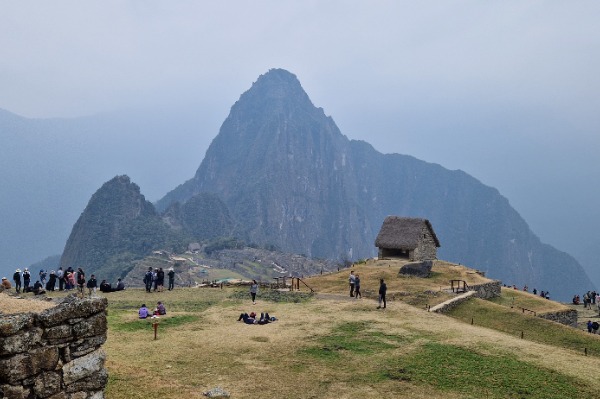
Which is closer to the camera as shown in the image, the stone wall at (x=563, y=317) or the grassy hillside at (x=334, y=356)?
the grassy hillside at (x=334, y=356)

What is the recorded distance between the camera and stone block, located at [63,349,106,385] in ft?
31.0

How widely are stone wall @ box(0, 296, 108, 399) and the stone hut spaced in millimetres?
49459

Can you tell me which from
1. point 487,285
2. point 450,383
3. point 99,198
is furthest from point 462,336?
point 99,198

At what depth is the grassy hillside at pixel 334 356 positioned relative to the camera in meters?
16.3

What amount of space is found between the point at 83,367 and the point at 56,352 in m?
0.75

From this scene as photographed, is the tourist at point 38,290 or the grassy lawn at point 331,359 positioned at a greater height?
the tourist at point 38,290

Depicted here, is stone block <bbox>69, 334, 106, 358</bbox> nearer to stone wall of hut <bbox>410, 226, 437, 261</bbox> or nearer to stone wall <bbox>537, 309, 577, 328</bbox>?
stone wall <bbox>537, 309, 577, 328</bbox>

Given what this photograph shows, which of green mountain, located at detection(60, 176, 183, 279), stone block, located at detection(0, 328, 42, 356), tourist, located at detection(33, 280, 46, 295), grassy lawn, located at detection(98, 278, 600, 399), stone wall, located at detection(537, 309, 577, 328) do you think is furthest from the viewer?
green mountain, located at detection(60, 176, 183, 279)

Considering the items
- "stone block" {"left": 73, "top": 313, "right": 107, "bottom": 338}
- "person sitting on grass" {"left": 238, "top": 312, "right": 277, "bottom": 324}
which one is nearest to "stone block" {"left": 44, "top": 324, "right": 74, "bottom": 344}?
"stone block" {"left": 73, "top": 313, "right": 107, "bottom": 338}

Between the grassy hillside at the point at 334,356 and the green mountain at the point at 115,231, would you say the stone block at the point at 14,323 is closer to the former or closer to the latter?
the grassy hillside at the point at 334,356

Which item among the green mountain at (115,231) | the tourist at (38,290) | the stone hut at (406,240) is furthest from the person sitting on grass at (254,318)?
the green mountain at (115,231)

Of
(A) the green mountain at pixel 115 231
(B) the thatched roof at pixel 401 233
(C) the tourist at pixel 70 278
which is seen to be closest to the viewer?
(C) the tourist at pixel 70 278

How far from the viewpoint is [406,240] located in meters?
57.9

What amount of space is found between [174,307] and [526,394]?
21199 millimetres
